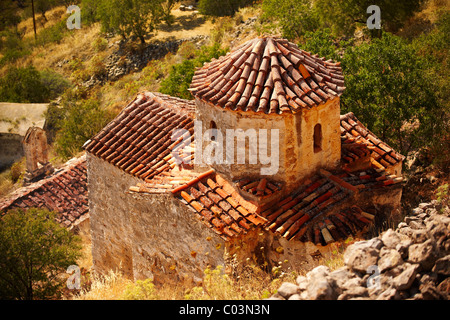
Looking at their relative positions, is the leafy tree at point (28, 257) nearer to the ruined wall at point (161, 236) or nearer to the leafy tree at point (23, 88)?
the ruined wall at point (161, 236)

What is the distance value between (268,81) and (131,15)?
101 feet

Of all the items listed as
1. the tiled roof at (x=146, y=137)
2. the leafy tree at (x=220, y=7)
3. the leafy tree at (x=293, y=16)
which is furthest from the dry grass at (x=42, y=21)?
the tiled roof at (x=146, y=137)

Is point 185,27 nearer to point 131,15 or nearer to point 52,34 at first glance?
point 131,15

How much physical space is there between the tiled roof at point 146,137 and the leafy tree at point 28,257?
2.62 m

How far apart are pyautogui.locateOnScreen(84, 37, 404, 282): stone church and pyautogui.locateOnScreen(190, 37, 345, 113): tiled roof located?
24 mm

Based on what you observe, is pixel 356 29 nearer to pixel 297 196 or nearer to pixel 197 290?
pixel 297 196

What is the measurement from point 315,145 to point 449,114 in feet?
29.7

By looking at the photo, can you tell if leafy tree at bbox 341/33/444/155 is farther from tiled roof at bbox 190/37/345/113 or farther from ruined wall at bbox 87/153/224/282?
ruined wall at bbox 87/153/224/282

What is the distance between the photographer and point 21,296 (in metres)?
12.9

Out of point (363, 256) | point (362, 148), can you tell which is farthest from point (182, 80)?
point (363, 256)

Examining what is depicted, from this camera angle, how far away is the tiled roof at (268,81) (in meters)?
9.89

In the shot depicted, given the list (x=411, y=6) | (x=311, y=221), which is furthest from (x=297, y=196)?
(x=411, y=6)

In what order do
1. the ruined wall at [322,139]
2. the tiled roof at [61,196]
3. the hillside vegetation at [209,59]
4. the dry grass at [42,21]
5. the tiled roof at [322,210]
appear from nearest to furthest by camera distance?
the tiled roof at [322,210] → the ruined wall at [322,139] → the hillside vegetation at [209,59] → the tiled roof at [61,196] → the dry grass at [42,21]

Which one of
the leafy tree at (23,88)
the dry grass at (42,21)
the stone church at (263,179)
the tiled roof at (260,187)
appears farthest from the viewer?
the dry grass at (42,21)
